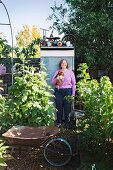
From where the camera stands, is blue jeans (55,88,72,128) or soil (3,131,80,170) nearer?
soil (3,131,80,170)

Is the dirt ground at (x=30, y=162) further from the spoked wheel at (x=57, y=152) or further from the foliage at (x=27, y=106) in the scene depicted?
the foliage at (x=27, y=106)

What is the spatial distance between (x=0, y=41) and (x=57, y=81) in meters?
1.71

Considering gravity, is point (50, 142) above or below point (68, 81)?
below

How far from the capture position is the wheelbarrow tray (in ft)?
15.4

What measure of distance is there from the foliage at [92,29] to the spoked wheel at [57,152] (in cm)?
530

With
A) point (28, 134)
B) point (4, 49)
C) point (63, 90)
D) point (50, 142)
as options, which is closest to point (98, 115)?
point (50, 142)

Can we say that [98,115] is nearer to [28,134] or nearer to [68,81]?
[28,134]

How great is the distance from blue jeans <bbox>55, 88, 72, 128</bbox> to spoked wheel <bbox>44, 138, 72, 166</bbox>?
2.18 metres

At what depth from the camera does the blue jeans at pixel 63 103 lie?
743cm

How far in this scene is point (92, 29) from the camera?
1014cm

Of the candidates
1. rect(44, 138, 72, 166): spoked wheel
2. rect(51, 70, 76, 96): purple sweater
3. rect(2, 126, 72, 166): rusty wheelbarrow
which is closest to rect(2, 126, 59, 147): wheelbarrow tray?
rect(2, 126, 72, 166): rusty wheelbarrow

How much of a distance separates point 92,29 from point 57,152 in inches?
226

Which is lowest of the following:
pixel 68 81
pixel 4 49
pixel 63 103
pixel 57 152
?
pixel 57 152

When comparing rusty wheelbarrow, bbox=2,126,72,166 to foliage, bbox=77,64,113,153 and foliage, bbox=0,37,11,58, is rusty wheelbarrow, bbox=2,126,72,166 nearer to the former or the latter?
foliage, bbox=77,64,113,153
